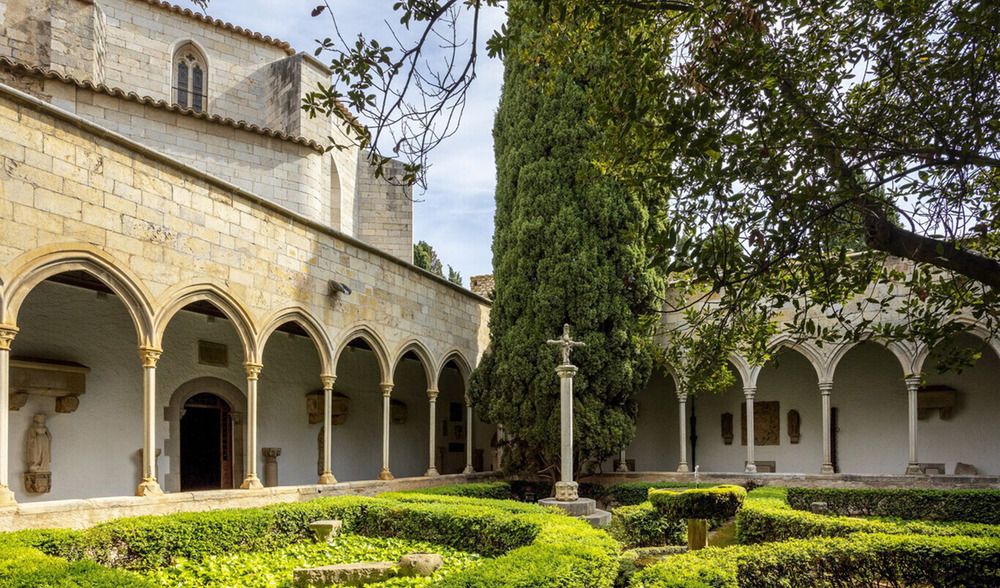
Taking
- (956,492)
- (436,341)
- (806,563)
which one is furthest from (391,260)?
(956,492)

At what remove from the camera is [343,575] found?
5.89 metres

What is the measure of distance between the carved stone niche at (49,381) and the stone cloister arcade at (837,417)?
382 inches

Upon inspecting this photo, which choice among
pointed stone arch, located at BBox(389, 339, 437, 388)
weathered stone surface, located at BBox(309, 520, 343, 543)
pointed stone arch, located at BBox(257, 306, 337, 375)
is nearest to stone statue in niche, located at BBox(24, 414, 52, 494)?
pointed stone arch, located at BBox(257, 306, 337, 375)

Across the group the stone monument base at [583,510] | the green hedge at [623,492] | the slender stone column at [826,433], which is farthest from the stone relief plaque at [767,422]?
the stone monument base at [583,510]

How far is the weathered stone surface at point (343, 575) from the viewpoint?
584 cm

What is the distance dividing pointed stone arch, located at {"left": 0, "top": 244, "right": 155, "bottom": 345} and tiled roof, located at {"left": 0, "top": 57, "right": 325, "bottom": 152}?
2738mm

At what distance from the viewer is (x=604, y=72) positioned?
16.5 ft

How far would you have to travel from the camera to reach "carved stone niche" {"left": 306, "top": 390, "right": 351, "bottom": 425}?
504 inches

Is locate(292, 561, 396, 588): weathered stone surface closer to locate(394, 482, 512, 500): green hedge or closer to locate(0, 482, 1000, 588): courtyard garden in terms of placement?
locate(0, 482, 1000, 588): courtyard garden

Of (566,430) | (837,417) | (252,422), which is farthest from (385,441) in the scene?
(837,417)

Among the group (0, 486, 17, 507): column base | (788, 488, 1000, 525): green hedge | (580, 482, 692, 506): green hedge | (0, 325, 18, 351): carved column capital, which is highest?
(0, 325, 18, 351): carved column capital

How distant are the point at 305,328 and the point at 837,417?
11150mm

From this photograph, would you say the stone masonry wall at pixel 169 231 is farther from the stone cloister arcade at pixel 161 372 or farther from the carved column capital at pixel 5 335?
the carved column capital at pixel 5 335

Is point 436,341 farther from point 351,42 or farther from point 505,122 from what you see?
point 351,42
